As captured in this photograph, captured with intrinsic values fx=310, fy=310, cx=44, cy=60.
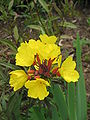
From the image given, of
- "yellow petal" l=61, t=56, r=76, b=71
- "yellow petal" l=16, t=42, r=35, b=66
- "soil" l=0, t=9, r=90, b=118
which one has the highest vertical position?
"yellow petal" l=16, t=42, r=35, b=66

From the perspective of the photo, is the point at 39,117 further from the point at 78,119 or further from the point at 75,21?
the point at 75,21

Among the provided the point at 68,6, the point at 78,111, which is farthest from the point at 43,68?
the point at 68,6

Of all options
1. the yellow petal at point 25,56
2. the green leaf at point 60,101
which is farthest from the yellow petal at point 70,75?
the green leaf at point 60,101

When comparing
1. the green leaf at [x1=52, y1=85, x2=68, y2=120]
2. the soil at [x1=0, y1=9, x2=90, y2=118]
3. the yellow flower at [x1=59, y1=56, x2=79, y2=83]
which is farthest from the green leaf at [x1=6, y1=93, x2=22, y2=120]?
the soil at [x1=0, y1=9, x2=90, y2=118]

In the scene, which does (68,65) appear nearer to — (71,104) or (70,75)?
(70,75)

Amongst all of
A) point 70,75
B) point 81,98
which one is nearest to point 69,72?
point 70,75

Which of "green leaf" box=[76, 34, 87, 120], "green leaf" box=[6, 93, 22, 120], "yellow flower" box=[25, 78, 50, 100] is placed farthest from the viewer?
"green leaf" box=[76, 34, 87, 120]

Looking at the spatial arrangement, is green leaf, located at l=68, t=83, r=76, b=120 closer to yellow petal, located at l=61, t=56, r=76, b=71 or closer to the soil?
yellow petal, located at l=61, t=56, r=76, b=71

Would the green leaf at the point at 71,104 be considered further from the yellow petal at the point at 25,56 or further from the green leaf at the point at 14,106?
the yellow petal at the point at 25,56
